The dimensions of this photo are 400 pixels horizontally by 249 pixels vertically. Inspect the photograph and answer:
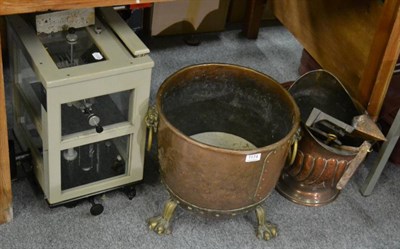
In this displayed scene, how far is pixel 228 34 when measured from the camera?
270 centimetres

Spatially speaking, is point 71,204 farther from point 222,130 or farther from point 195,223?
point 222,130

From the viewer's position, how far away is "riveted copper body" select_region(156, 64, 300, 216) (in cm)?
153

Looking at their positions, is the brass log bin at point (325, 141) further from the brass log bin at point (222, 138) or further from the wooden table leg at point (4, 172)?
the wooden table leg at point (4, 172)

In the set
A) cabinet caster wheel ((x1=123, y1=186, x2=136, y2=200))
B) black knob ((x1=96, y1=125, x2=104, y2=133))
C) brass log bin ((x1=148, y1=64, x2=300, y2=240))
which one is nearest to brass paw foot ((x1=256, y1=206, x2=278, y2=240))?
brass log bin ((x1=148, y1=64, x2=300, y2=240))

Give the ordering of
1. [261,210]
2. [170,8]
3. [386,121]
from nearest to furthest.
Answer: [261,210], [386,121], [170,8]

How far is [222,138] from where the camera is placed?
1914mm

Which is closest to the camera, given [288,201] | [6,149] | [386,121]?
[6,149]

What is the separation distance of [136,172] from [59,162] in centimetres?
26

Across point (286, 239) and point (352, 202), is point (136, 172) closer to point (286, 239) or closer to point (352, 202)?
point (286, 239)

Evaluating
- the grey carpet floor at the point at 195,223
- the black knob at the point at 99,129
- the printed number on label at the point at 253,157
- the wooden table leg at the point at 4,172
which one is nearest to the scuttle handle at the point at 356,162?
the grey carpet floor at the point at 195,223

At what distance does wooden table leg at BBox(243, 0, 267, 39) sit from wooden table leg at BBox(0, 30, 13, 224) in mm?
1400

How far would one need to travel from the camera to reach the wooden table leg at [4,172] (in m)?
1.47

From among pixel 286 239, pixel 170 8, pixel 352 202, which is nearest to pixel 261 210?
pixel 286 239

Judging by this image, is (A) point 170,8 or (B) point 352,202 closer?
(B) point 352,202
